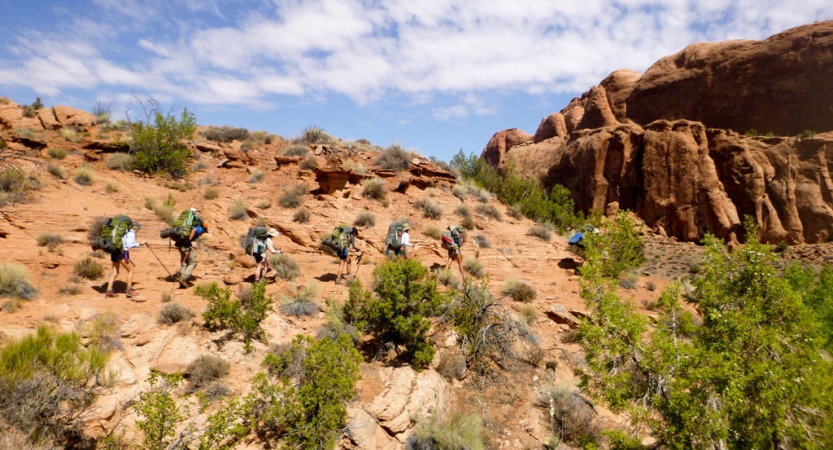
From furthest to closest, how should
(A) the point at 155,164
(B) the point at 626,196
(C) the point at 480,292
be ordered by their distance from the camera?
(B) the point at 626,196, (A) the point at 155,164, (C) the point at 480,292

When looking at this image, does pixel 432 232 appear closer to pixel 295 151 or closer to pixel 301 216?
pixel 301 216

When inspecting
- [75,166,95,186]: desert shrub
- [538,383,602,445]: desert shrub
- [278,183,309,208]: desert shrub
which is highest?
[75,166,95,186]: desert shrub

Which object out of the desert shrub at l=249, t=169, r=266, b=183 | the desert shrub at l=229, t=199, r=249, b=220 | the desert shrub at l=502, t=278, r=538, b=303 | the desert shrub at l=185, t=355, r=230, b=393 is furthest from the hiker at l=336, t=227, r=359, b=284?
the desert shrub at l=249, t=169, r=266, b=183

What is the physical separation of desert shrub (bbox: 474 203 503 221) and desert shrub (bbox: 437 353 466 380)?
33.4ft

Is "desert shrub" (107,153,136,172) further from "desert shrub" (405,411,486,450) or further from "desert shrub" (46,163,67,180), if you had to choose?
"desert shrub" (405,411,486,450)

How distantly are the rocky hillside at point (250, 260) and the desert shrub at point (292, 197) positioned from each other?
0.16 metres

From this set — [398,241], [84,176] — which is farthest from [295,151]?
[398,241]

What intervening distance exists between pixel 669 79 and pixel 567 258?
112 feet

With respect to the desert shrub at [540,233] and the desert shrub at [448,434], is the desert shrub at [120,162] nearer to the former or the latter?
the desert shrub at [448,434]

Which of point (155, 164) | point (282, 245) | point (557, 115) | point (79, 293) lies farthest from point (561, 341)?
point (557, 115)

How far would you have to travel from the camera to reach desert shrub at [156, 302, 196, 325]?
6.67 metres

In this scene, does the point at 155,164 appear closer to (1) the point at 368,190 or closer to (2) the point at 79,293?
(1) the point at 368,190

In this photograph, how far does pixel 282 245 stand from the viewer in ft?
38.5

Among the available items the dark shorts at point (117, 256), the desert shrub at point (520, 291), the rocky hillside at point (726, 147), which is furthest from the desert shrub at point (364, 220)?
the rocky hillside at point (726, 147)
